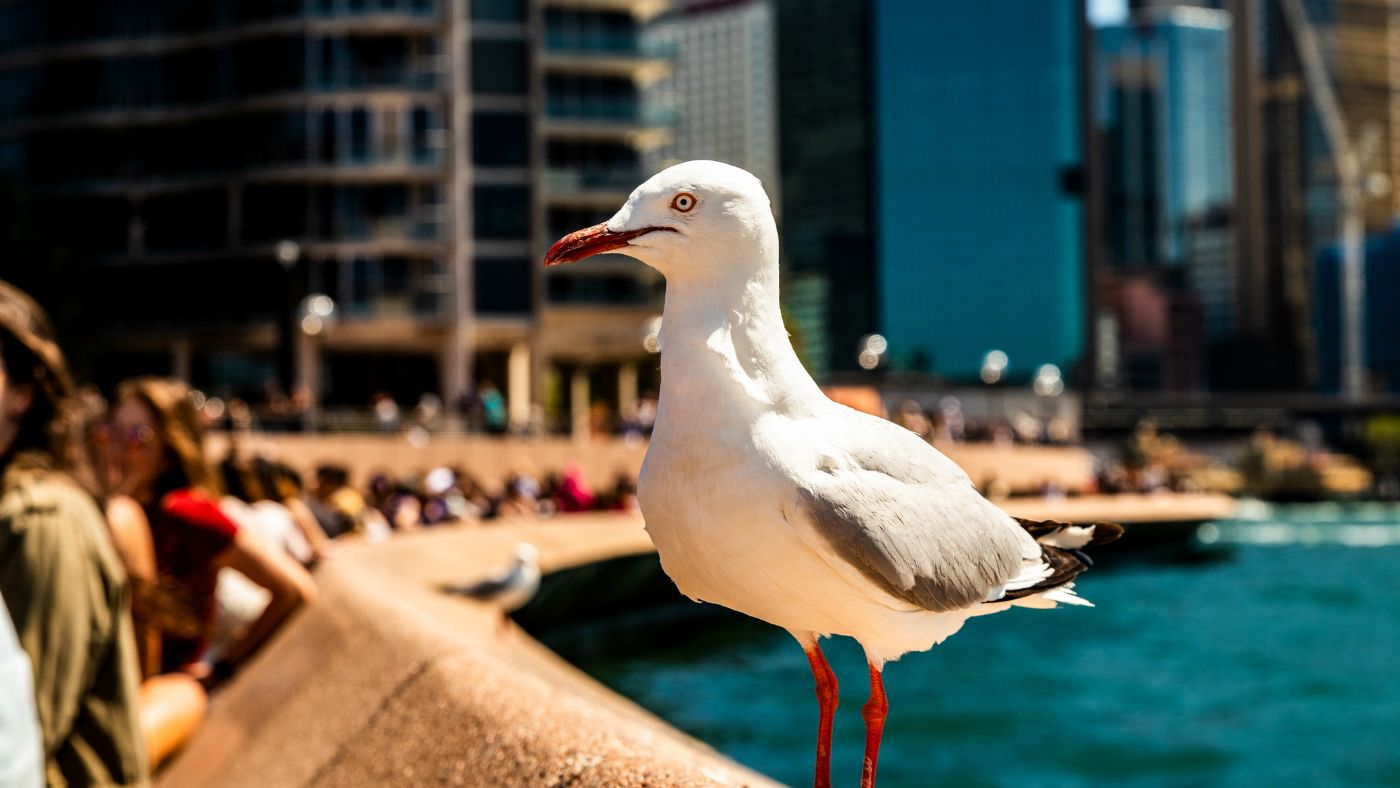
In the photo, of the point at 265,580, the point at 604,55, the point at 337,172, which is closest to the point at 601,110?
the point at 604,55

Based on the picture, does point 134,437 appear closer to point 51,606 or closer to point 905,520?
point 51,606

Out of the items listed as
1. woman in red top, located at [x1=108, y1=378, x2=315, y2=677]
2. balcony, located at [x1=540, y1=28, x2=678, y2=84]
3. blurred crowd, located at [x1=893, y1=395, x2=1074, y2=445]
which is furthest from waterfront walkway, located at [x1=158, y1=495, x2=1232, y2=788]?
balcony, located at [x1=540, y1=28, x2=678, y2=84]

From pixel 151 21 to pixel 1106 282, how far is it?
155 m

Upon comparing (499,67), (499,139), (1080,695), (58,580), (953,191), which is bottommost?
(1080,695)

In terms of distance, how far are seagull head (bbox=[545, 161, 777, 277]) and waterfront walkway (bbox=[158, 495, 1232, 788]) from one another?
2.90 feet

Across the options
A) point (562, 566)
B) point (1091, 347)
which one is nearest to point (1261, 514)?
point (1091, 347)

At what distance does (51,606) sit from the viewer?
3707 mm

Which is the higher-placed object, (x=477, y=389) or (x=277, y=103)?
(x=277, y=103)

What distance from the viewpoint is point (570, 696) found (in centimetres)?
375

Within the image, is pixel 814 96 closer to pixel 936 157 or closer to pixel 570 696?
pixel 936 157

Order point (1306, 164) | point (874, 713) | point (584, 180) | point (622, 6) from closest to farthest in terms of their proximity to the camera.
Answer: point (874, 713) → point (584, 180) → point (622, 6) → point (1306, 164)

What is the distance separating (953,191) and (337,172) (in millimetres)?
86350

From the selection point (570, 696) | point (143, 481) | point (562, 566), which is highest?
point (143, 481)

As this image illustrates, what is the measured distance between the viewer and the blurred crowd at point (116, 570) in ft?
12.1
